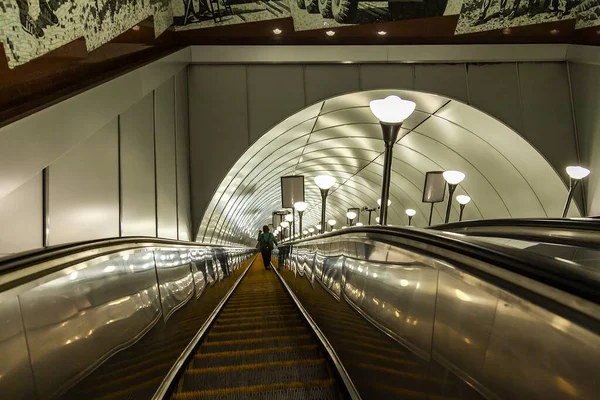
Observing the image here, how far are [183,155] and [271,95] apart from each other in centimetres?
263

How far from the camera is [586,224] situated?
2.79m

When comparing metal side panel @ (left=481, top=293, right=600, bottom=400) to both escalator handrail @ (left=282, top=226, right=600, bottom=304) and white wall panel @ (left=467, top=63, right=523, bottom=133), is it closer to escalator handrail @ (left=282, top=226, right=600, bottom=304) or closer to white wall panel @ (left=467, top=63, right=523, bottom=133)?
escalator handrail @ (left=282, top=226, right=600, bottom=304)

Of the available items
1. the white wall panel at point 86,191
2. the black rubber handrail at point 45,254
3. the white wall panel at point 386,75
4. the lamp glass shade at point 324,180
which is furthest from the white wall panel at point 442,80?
the black rubber handrail at point 45,254

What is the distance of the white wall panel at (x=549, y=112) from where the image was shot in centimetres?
1170

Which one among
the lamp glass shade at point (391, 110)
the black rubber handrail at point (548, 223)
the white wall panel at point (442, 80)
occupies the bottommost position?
the black rubber handrail at point (548, 223)

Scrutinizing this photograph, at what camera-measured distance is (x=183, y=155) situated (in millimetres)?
10812

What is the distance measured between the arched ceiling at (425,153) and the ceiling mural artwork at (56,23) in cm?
533

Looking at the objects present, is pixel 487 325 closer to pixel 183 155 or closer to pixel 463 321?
pixel 463 321

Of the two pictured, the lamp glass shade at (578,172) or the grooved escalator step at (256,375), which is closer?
the grooved escalator step at (256,375)

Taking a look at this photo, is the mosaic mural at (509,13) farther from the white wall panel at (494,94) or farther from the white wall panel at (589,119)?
the white wall panel at (589,119)

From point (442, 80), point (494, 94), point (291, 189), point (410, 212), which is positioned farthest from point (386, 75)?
point (410, 212)

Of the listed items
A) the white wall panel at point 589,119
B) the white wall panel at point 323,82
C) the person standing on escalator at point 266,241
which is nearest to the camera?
the white wall panel at point 589,119

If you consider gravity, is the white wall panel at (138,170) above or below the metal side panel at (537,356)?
above

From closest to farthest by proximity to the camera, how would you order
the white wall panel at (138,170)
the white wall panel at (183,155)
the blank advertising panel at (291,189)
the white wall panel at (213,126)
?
the white wall panel at (138,170)
the white wall panel at (183,155)
the white wall panel at (213,126)
the blank advertising panel at (291,189)
